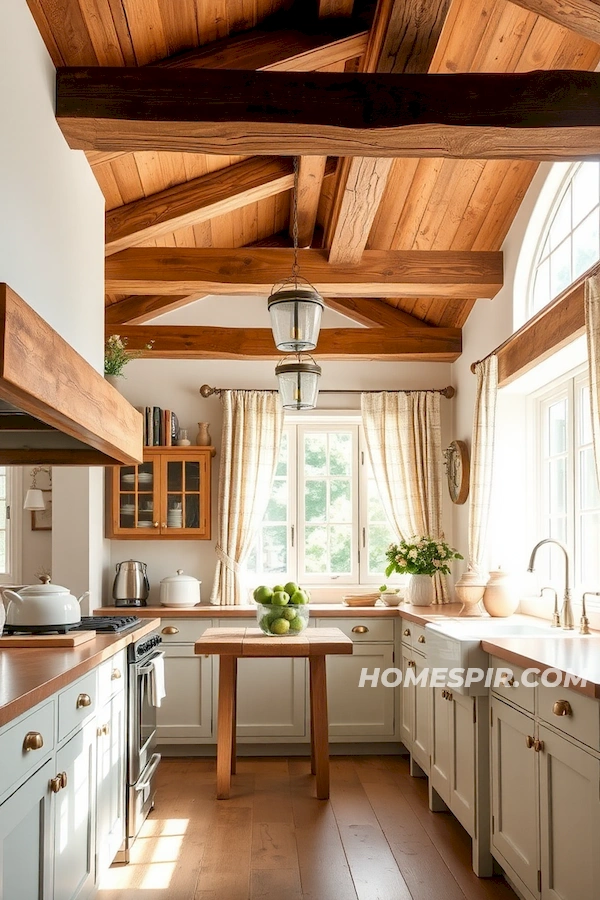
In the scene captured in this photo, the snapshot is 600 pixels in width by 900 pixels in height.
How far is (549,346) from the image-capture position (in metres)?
4.14

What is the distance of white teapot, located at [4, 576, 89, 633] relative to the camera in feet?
→ 11.4

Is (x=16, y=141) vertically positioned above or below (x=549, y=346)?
above

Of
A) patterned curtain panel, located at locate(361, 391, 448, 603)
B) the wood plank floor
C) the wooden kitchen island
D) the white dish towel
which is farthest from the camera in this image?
patterned curtain panel, located at locate(361, 391, 448, 603)

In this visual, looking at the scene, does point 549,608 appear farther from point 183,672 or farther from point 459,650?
point 183,672

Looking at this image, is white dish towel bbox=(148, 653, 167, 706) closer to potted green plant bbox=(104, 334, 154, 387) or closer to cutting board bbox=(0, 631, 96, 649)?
cutting board bbox=(0, 631, 96, 649)

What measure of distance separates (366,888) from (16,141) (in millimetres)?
2894

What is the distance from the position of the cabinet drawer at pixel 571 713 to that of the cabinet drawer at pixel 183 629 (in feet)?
10.2

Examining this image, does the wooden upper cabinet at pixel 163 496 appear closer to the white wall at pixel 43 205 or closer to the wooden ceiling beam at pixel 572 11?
the white wall at pixel 43 205

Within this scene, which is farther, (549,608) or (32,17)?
(549,608)

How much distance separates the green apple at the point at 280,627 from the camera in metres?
4.52

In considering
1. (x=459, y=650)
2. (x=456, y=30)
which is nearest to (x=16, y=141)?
(x=456, y=30)

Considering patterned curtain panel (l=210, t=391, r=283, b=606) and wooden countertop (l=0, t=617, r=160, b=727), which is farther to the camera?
patterned curtain panel (l=210, t=391, r=283, b=606)

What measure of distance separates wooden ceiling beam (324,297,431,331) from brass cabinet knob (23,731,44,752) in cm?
439

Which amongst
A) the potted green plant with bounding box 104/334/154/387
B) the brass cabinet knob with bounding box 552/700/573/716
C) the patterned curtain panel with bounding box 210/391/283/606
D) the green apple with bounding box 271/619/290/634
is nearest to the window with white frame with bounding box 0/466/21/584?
the potted green plant with bounding box 104/334/154/387
